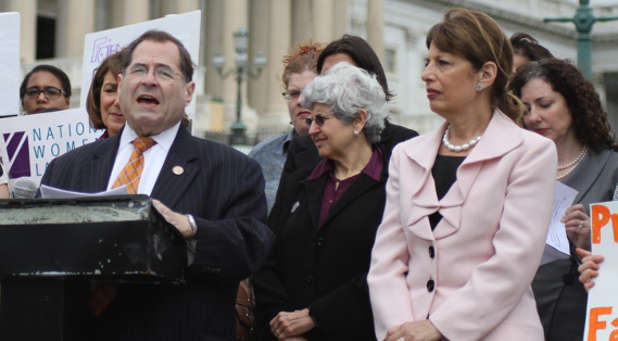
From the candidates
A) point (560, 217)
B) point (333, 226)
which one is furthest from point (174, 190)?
point (560, 217)

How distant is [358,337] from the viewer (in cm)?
515

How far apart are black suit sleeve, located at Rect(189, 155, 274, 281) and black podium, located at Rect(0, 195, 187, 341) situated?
305 mm

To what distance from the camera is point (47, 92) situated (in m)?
8.34

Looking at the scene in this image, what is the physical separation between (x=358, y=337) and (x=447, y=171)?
3.31 ft

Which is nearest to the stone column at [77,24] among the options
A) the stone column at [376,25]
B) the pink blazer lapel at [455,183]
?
the stone column at [376,25]

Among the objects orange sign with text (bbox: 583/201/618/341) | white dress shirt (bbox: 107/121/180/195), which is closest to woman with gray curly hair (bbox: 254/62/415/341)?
white dress shirt (bbox: 107/121/180/195)

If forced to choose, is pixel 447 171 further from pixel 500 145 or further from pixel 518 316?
pixel 518 316

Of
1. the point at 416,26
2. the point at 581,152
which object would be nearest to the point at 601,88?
the point at 416,26

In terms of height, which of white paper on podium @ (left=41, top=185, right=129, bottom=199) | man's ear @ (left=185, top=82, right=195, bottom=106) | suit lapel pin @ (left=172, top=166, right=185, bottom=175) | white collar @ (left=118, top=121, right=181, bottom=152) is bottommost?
white paper on podium @ (left=41, top=185, right=129, bottom=199)

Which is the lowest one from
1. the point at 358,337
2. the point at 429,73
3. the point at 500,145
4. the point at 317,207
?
the point at 358,337

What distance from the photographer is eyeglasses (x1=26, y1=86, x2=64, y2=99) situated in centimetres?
834

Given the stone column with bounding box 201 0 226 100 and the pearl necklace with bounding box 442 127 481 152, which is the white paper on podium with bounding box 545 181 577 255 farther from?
the stone column with bounding box 201 0 226 100

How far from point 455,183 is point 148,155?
140cm

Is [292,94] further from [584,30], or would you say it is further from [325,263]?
[584,30]
